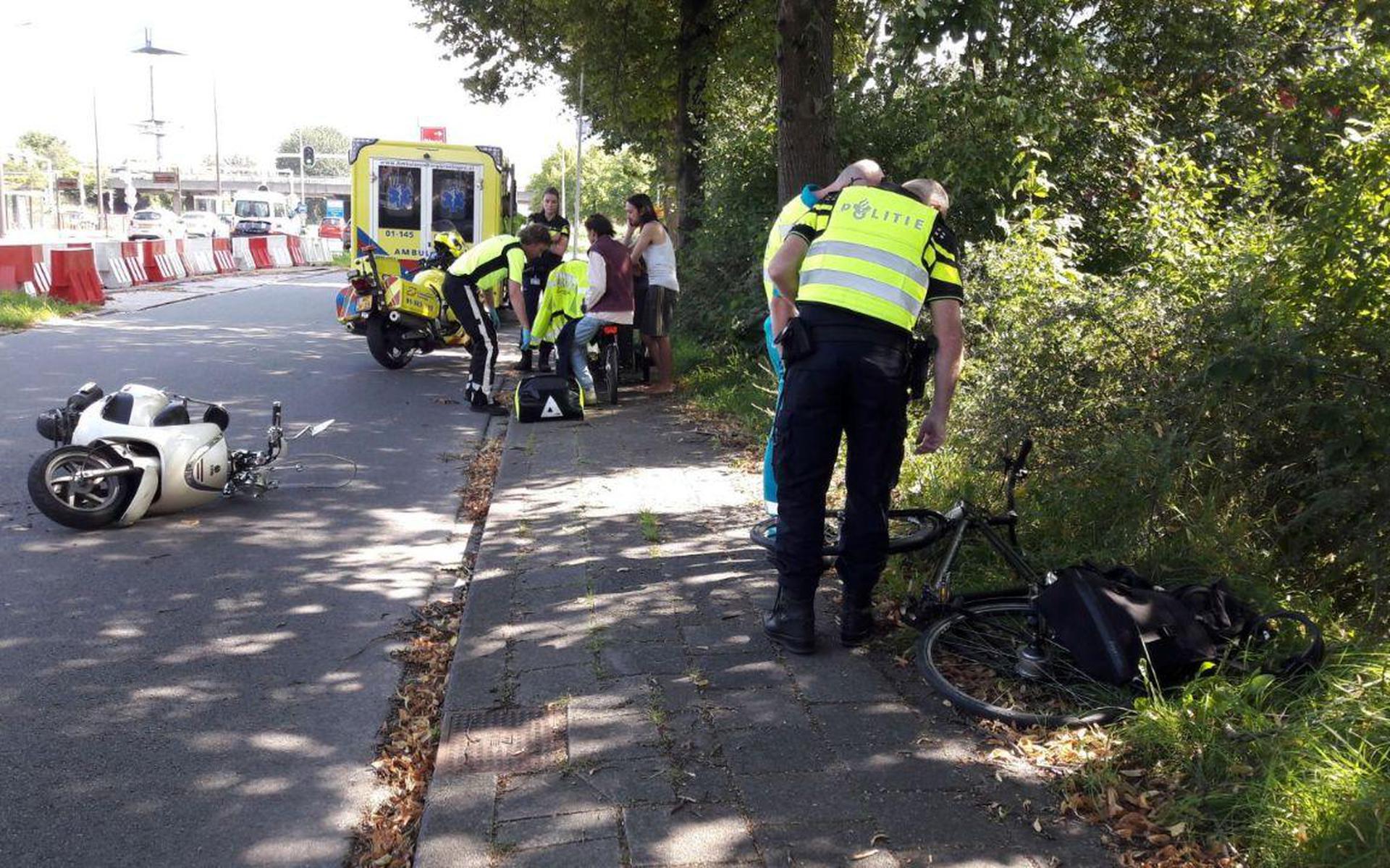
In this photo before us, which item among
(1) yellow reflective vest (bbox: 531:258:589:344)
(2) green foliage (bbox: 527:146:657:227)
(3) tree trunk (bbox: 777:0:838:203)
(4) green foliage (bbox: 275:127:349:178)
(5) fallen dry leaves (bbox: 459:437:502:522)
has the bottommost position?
(5) fallen dry leaves (bbox: 459:437:502:522)

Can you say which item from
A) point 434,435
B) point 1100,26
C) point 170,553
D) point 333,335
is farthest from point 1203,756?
point 333,335

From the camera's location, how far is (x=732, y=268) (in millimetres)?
13203

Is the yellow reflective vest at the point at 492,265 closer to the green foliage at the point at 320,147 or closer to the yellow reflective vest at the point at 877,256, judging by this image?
the yellow reflective vest at the point at 877,256

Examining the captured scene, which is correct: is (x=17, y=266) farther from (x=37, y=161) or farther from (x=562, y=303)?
(x=37, y=161)

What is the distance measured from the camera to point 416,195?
18.5m

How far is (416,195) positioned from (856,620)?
15.0 metres

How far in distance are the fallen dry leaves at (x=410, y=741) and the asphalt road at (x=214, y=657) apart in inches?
3.2

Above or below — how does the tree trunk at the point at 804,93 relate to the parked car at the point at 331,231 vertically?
above

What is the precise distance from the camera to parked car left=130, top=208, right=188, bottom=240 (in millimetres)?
50750

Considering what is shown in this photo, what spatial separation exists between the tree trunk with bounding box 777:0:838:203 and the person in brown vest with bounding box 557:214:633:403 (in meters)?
1.73

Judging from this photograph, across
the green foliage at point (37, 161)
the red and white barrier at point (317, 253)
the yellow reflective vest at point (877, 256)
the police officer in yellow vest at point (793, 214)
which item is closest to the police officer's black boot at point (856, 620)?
the police officer in yellow vest at point (793, 214)

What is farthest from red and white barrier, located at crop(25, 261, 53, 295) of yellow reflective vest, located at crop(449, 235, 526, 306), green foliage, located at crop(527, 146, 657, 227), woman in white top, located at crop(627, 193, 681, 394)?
green foliage, located at crop(527, 146, 657, 227)

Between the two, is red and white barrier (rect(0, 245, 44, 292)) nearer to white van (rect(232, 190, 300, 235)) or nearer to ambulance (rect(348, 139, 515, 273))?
ambulance (rect(348, 139, 515, 273))

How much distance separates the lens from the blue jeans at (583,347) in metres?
11.3
